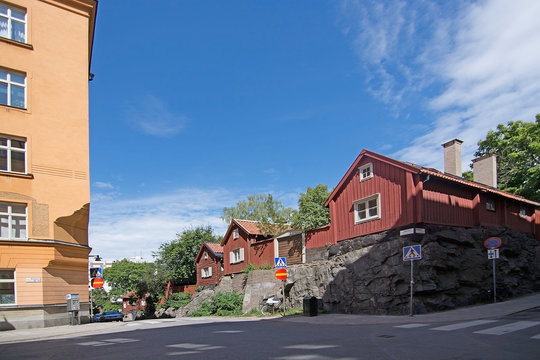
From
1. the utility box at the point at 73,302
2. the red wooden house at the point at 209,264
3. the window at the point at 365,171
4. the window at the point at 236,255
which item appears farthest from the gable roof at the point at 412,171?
the red wooden house at the point at 209,264

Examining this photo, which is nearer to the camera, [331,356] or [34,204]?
[331,356]

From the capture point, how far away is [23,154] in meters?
20.0

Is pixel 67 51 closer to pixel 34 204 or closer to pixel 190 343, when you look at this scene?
pixel 34 204

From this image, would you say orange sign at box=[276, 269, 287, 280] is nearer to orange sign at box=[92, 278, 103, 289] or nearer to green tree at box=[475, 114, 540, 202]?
orange sign at box=[92, 278, 103, 289]

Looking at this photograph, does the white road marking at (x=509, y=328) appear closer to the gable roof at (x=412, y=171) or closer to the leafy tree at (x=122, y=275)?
the gable roof at (x=412, y=171)

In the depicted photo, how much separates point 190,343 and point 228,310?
22045 mm

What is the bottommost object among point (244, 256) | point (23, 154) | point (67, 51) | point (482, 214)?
point (244, 256)

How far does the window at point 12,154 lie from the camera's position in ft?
63.1

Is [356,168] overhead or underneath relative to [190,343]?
overhead

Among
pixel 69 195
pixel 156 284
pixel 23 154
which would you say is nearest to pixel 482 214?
pixel 69 195

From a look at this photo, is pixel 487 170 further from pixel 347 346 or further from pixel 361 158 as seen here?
pixel 347 346

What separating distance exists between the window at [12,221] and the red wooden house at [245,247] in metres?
17.7

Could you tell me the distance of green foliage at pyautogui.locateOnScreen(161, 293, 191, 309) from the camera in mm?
45281

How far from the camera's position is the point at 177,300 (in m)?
46.7
